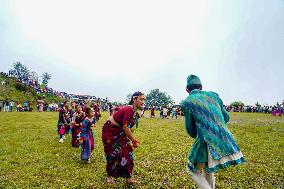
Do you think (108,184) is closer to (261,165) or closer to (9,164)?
(9,164)

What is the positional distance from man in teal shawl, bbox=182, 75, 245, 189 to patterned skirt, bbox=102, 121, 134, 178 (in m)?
2.46

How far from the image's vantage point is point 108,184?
299 inches

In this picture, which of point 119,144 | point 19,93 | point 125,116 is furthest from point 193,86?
point 19,93

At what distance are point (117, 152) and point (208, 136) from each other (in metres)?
3.13

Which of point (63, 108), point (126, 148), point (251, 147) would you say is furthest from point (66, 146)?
point (251, 147)

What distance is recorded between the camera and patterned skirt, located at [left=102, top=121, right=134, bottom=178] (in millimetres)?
7496

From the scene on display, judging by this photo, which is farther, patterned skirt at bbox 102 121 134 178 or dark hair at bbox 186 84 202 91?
patterned skirt at bbox 102 121 134 178

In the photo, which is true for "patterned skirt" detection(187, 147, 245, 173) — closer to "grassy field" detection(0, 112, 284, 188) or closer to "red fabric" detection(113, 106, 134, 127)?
"red fabric" detection(113, 106, 134, 127)

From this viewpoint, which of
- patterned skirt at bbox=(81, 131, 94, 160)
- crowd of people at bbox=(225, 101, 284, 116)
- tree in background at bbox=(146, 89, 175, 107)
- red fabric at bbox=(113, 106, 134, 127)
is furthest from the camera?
tree in background at bbox=(146, 89, 175, 107)

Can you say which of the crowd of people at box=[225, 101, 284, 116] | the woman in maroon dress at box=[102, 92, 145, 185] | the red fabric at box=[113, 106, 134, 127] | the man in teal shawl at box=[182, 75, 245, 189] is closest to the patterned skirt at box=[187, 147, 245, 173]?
the man in teal shawl at box=[182, 75, 245, 189]

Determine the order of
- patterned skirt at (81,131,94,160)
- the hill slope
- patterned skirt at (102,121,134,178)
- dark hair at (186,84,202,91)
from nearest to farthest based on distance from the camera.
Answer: dark hair at (186,84,202,91) < patterned skirt at (102,121,134,178) < patterned skirt at (81,131,94,160) < the hill slope

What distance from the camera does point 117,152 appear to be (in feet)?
24.8

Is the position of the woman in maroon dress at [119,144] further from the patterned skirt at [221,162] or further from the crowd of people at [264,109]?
the crowd of people at [264,109]

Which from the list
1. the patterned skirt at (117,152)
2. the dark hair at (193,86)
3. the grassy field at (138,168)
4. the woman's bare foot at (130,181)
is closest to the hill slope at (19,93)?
the grassy field at (138,168)
